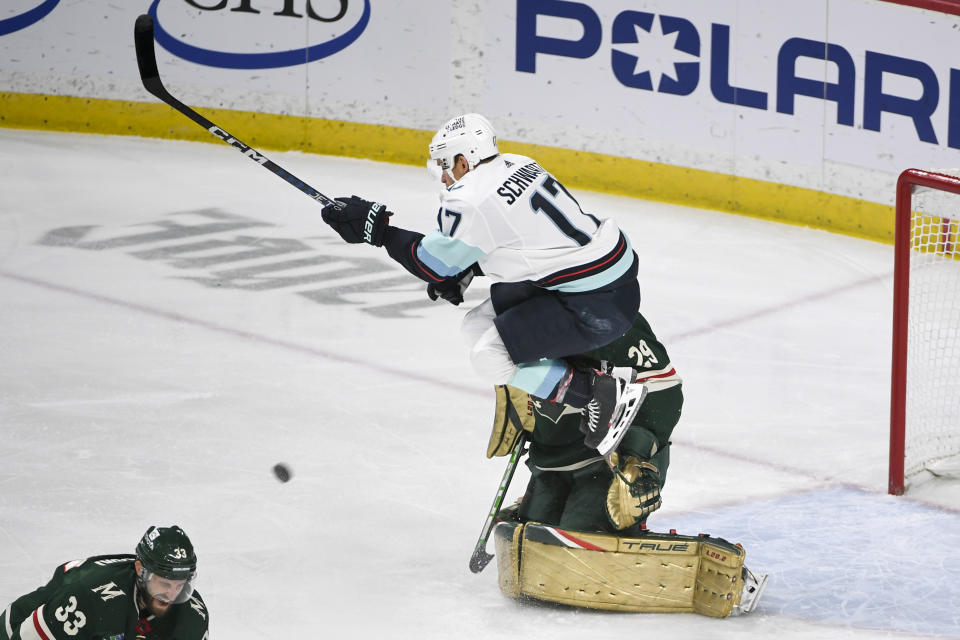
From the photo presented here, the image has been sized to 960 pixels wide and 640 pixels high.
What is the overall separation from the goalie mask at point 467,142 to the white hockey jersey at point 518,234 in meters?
0.03

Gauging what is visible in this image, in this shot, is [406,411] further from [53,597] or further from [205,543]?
[53,597]

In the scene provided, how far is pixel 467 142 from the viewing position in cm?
381

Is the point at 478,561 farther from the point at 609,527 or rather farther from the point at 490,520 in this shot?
the point at 609,527

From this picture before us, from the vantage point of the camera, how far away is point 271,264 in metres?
6.88

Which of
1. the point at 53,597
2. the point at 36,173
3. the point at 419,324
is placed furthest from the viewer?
the point at 36,173

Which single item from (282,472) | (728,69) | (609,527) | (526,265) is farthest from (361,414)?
(728,69)

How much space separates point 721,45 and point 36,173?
345 cm

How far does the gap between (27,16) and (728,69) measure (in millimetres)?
3719

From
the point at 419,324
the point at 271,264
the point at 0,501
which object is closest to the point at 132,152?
the point at 271,264

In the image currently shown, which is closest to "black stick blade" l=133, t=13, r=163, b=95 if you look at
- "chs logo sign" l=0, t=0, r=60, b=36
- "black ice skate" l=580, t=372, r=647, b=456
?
"black ice skate" l=580, t=372, r=647, b=456

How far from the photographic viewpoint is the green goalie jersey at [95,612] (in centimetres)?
279

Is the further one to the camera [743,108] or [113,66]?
[113,66]

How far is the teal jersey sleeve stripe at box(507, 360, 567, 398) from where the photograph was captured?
387 cm

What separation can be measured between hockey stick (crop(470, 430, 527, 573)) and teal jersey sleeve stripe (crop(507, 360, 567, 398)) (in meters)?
0.18
